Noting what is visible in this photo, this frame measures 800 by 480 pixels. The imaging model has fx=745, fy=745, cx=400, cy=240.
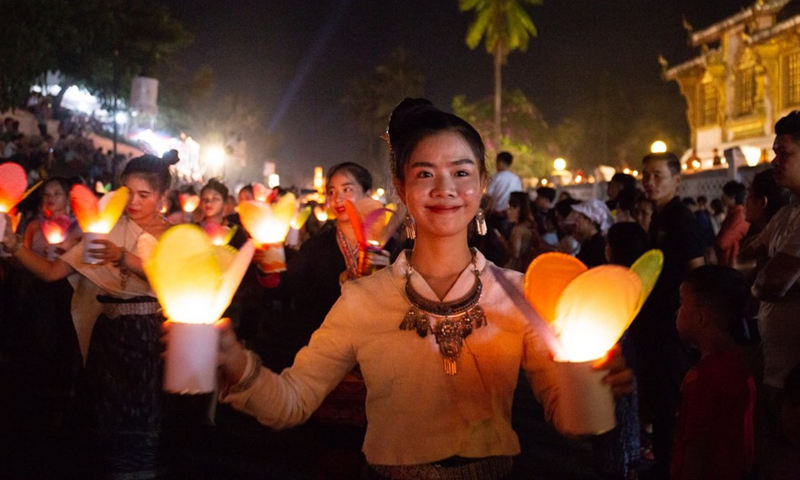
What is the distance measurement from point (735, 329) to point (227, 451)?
4.29 metres

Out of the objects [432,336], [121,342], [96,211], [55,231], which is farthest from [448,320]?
[55,231]

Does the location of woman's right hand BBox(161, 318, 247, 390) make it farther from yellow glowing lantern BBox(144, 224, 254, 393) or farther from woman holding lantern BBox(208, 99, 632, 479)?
woman holding lantern BBox(208, 99, 632, 479)

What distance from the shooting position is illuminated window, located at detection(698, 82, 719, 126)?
3173cm

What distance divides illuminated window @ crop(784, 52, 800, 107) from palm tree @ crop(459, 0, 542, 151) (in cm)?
1599

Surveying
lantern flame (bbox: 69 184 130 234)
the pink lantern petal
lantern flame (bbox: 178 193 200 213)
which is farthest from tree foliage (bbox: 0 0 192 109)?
lantern flame (bbox: 69 184 130 234)

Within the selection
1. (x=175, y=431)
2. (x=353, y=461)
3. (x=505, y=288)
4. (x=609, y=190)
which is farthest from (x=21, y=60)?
(x=505, y=288)

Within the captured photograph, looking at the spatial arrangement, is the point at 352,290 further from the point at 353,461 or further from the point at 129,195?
the point at 129,195

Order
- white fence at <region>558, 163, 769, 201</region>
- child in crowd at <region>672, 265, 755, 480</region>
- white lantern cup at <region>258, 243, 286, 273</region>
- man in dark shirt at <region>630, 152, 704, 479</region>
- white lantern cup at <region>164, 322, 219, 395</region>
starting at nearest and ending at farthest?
white lantern cup at <region>164, 322, 219, 395</region> < white lantern cup at <region>258, 243, 286, 273</region> < child in crowd at <region>672, 265, 755, 480</region> < man in dark shirt at <region>630, 152, 704, 479</region> < white fence at <region>558, 163, 769, 201</region>

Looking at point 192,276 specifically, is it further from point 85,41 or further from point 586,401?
point 85,41

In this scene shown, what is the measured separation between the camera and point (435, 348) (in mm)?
2256

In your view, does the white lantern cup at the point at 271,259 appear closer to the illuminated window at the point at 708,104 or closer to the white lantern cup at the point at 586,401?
the white lantern cup at the point at 586,401

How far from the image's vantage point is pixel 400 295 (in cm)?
238

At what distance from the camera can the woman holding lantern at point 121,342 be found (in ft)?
13.8

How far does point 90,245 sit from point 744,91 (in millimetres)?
30004
